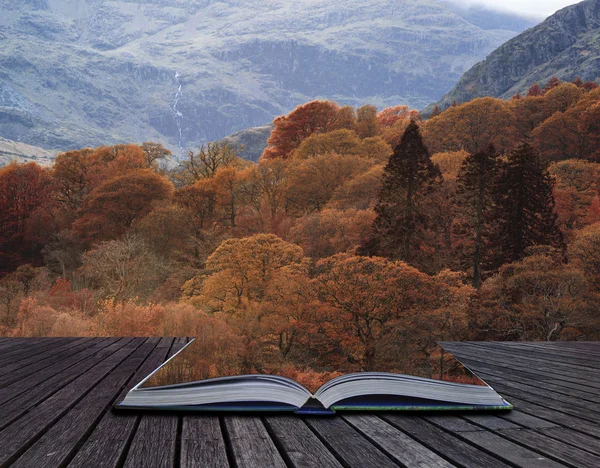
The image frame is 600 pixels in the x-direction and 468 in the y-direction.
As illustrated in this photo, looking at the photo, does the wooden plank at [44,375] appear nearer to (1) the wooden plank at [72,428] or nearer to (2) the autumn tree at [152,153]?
(1) the wooden plank at [72,428]

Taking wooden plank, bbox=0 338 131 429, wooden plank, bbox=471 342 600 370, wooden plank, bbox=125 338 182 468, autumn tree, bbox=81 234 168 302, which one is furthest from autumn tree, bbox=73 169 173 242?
wooden plank, bbox=125 338 182 468

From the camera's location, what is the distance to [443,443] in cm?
195

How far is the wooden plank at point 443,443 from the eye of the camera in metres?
1.78

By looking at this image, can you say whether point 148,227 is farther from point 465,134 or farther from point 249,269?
point 465,134

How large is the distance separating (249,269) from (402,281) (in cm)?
950

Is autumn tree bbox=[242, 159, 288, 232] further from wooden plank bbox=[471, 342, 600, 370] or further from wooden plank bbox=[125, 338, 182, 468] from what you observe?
wooden plank bbox=[125, 338, 182, 468]

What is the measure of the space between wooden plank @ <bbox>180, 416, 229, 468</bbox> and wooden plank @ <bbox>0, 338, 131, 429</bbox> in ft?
2.95

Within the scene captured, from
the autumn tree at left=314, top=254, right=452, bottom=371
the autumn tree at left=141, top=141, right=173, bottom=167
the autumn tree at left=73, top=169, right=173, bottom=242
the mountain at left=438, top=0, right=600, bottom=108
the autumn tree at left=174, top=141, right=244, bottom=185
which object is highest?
the mountain at left=438, top=0, right=600, bottom=108

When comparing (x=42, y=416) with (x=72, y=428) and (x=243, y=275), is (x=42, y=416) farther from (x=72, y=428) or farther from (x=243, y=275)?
(x=243, y=275)

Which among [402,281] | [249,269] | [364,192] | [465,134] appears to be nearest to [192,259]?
[249,269]

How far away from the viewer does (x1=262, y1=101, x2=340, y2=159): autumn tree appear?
189 ft

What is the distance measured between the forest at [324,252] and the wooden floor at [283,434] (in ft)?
Answer: 44.2

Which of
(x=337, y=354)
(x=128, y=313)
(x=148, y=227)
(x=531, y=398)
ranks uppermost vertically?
(x=148, y=227)

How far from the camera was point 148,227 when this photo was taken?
129ft
